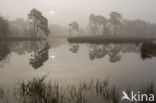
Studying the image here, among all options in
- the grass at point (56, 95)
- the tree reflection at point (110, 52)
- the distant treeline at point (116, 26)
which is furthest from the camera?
the distant treeline at point (116, 26)

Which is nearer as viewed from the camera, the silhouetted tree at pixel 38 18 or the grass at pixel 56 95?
the grass at pixel 56 95

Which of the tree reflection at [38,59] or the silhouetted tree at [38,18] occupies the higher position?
the silhouetted tree at [38,18]

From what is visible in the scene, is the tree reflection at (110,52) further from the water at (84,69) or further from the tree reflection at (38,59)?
the tree reflection at (38,59)

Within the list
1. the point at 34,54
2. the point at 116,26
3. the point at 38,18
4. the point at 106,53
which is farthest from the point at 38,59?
the point at 116,26

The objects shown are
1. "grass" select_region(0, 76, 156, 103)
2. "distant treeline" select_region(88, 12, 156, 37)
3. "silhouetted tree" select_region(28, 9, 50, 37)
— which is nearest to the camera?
"grass" select_region(0, 76, 156, 103)

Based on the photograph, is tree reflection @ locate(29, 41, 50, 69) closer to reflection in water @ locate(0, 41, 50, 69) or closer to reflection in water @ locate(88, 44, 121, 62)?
reflection in water @ locate(0, 41, 50, 69)

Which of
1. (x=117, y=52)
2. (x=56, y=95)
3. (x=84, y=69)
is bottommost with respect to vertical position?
(x=84, y=69)

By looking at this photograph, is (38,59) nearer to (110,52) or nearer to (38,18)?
(110,52)

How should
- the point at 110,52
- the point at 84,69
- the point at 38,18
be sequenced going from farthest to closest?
1. the point at 38,18
2. the point at 110,52
3. the point at 84,69

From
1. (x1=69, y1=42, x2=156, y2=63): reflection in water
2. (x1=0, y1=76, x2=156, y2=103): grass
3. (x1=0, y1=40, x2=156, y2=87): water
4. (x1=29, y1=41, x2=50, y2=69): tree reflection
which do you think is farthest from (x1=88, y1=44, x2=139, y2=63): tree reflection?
(x1=0, y1=76, x2=156, y2=103): grass

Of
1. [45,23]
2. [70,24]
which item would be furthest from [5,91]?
[70,24]

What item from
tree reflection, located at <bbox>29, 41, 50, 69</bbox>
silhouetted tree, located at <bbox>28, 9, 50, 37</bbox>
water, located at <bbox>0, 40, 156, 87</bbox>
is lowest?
water, located at <bbox>0, 40, 156, 87</bbox>

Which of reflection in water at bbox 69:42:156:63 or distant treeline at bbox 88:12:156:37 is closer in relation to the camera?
reflection in water at bbox 69:42:156:63

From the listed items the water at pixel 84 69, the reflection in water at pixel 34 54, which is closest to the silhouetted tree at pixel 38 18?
the reflection in water at pixel 34 54
